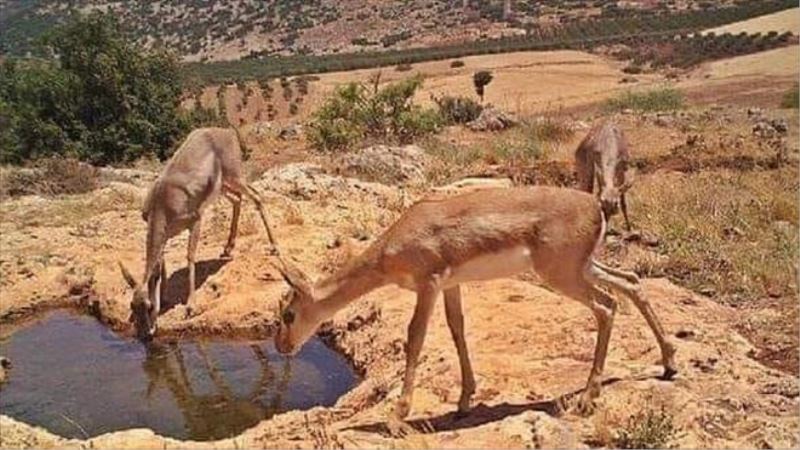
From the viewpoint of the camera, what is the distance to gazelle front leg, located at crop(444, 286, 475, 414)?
8398 millimetres

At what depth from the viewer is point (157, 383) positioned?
10.9 m

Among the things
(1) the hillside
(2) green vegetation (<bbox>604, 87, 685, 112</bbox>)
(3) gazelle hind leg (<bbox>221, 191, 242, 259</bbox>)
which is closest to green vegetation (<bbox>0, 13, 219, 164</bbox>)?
(1) the hillside

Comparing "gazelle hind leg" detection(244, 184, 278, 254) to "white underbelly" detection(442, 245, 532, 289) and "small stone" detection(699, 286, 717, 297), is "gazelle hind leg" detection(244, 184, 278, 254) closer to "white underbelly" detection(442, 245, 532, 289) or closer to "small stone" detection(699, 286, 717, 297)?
"small stone" detection(699, 286, 717, 297)

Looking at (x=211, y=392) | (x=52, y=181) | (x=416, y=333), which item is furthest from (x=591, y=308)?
(x=52, y=181)

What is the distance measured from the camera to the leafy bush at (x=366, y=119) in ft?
85.2

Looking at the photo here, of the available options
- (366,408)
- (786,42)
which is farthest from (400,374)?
(786,42)

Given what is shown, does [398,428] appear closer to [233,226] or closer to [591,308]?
[591,308]

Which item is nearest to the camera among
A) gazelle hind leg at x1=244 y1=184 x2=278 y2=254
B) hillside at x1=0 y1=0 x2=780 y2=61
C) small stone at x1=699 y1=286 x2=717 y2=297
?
small stone at x1=699 y1=286 x2=717 y2=297

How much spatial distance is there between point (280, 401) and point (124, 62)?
19.0 meters

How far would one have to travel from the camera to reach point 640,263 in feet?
42.5

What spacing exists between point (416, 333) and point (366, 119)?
1935cm

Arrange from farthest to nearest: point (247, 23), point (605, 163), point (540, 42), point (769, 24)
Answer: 1. point (540, 42)
2. point (769, 24)
3. point (247, 23)
4. point (605, 163)

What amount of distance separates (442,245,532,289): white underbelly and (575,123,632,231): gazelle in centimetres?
545

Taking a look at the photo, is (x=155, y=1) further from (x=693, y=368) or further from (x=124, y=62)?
(x=693, y=368)
